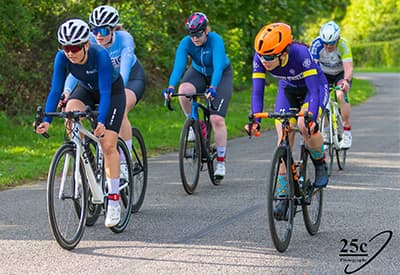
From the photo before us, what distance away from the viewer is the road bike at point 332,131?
475 inches

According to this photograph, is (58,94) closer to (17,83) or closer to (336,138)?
(336,138)

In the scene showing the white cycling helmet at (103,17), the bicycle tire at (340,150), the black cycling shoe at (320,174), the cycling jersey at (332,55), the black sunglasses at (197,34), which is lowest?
the bicycle tire at (340,150)

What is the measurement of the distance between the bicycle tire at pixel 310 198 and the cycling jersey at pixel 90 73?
1747mm

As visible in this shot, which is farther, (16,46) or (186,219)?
(16,46)

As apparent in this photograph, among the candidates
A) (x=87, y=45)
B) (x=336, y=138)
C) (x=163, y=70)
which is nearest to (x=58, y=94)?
(x=87, y=45)

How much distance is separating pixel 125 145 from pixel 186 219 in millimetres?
947

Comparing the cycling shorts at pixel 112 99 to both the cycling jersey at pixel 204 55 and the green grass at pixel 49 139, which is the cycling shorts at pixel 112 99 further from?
the green grass at pixel 49 139

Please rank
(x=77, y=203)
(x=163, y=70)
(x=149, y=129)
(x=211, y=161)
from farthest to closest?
1. (x=163, y=70)
2. (x=149, y=129)
3. (x=211, y=161)
4. (x=77, y=203)

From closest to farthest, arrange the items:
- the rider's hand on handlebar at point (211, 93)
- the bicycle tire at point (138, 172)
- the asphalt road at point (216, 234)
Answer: the asphalt road at point (216, 234) → the bicycle tire at point (138, 172) → the rider's hand on handlebar at point (211, 93)

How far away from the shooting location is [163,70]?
23.7 metres

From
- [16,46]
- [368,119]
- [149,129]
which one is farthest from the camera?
[368,119]

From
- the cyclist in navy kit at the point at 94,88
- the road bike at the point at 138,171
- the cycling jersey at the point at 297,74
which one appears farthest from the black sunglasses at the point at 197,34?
the cyclist in navy kit at the point at 94,88

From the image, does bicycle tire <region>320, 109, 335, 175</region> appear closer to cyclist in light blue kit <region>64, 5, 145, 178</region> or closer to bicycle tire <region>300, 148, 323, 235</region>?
cyclist in light blue kit <region>64, 5, 145, 178</region>

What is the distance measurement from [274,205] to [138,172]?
2264 mm
